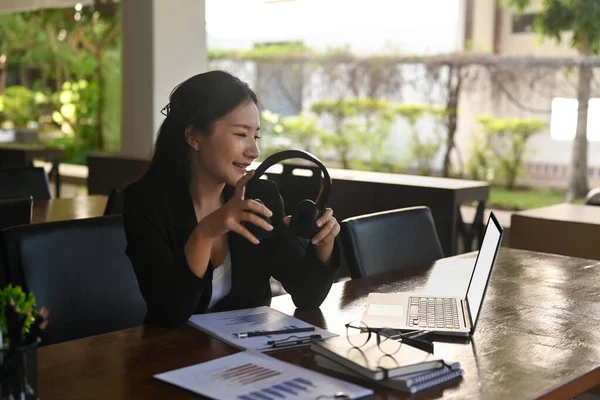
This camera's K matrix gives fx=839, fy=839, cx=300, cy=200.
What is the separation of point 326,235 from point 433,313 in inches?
12.3

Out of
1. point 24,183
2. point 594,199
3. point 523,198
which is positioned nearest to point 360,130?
point 523,198

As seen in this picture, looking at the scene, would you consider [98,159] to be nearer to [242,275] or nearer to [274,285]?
[274,285]

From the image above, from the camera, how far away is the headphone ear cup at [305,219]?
1.92m

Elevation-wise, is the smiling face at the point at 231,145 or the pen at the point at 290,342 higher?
the smiling face at the point at 231,145

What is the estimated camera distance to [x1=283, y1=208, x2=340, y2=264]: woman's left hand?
1.97m

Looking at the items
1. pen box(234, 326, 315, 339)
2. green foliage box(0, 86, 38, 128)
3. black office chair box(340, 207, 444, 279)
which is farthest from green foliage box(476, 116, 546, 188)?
green foliage box(0, 86, 38, 128)

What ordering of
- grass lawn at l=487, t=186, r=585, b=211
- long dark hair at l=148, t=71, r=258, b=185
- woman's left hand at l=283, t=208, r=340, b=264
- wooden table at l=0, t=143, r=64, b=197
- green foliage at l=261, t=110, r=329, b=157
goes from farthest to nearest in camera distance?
green foliage at l=261, t=110, r=329, b=157
wooden table at l=0, t=143, r=64, b=197
grass lawn at l=487, t=186, r=585, b=211
long dark hair at l=148, t=71, r=258, b=185
woman's left hand at l=283, t=208, r=340, b=264

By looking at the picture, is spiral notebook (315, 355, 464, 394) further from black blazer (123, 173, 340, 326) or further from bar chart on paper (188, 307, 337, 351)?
black blazer (123, 173, 340, 326)

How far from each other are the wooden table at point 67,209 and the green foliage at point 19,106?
24.4 feet

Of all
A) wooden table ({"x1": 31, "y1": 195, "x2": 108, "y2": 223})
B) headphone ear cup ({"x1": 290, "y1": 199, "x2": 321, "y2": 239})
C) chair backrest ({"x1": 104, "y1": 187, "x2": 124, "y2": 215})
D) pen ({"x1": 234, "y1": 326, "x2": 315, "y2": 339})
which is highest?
headphone ear cup ({"x1": 290, "y1": 199, "x2": 321, "y2": 239})

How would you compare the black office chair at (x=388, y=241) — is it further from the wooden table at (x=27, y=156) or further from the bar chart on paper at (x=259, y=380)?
the wooden table at (x=27, y=156)

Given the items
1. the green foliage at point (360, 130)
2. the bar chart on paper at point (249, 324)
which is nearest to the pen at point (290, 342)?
the bar chart on paper at point (249, 324)

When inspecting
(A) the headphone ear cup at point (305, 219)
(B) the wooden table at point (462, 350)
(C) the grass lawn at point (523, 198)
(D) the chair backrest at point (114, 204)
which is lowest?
(C) the grass lawn at point (523, 198)

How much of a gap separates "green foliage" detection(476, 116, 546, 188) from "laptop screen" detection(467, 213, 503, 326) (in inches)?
179
